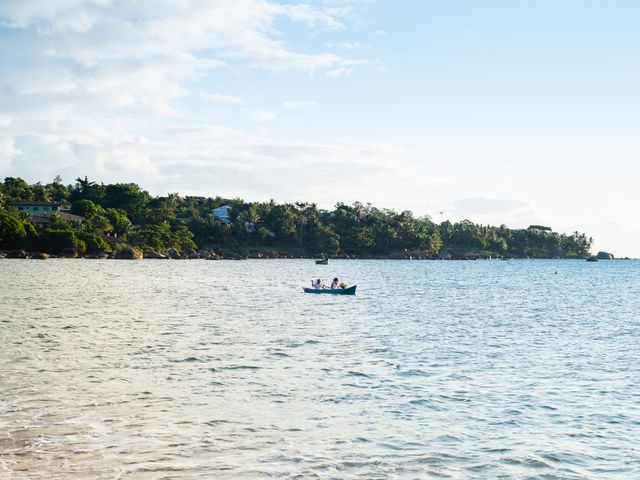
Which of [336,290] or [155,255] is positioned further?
[155,255]

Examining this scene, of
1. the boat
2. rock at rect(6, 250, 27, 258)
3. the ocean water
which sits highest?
the boat

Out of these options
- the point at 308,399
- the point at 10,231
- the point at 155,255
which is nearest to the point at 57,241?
the point at 10,231

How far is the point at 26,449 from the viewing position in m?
13.2

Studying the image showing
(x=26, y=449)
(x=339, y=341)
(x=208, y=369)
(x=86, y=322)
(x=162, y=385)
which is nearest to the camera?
(x=26, y=449)

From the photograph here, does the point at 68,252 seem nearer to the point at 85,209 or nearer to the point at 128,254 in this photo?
the point at 128,254

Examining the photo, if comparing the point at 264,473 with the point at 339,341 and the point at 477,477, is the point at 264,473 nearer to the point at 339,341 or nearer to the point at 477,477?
the point at 477,477

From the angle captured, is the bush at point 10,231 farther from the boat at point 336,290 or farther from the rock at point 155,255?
the boat at point 336,290

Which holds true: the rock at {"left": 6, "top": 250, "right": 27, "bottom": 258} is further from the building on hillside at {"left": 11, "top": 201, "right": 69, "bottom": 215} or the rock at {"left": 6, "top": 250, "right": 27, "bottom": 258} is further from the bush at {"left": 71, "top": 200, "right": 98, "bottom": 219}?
the building on hillside at {"left": 11, "top": 201, "right": 69, "bottom": 215}

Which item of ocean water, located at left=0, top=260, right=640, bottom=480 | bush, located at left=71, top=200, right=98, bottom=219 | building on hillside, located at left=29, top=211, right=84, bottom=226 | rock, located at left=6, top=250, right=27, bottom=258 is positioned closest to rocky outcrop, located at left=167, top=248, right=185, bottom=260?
bush, located at left=71, top=200, right=98, bottom=219

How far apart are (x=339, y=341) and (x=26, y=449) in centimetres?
2015

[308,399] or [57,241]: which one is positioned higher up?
[57,241]

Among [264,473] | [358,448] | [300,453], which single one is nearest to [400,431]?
[358,448]

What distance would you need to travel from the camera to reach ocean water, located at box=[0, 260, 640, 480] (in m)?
13.2

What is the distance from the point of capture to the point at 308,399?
18.8m
